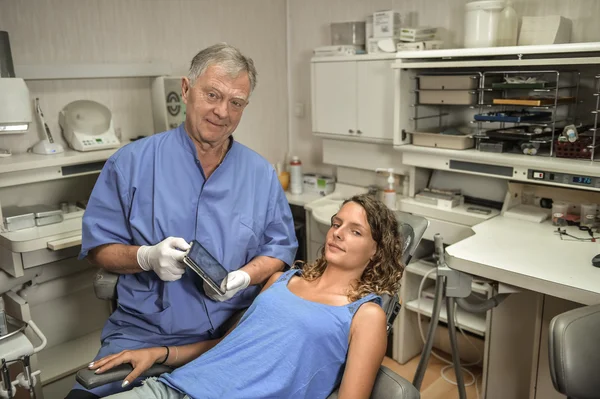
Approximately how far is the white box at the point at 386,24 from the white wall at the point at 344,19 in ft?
0.52

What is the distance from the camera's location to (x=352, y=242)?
5.28 feet

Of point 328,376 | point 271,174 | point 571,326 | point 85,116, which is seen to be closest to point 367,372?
point 328,376

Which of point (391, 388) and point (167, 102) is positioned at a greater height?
point (167, 102)

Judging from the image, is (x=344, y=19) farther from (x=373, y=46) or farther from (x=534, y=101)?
(x=534, y=101)

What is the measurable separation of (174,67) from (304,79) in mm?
898

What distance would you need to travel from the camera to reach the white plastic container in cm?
225

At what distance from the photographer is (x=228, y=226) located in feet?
5.60

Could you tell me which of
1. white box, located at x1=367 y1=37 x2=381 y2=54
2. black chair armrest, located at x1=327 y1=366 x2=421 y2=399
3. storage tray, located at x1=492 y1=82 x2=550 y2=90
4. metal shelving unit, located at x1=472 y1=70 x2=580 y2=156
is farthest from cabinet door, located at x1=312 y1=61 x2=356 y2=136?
black chair armrest, located at x1=327 y1=366 x2=421 y2=399

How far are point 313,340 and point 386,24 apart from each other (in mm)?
1829

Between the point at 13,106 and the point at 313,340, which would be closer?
the point at 313,340

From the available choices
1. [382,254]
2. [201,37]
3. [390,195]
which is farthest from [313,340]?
[201,37]

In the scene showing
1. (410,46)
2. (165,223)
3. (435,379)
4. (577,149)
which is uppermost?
(410,46)

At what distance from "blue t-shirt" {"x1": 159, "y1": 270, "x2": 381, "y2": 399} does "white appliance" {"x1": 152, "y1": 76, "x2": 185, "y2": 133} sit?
1535mm

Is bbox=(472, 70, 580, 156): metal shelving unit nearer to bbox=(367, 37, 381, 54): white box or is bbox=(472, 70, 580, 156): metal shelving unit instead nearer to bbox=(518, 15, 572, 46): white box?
bbox=(518, 15, 572, 46): white box
